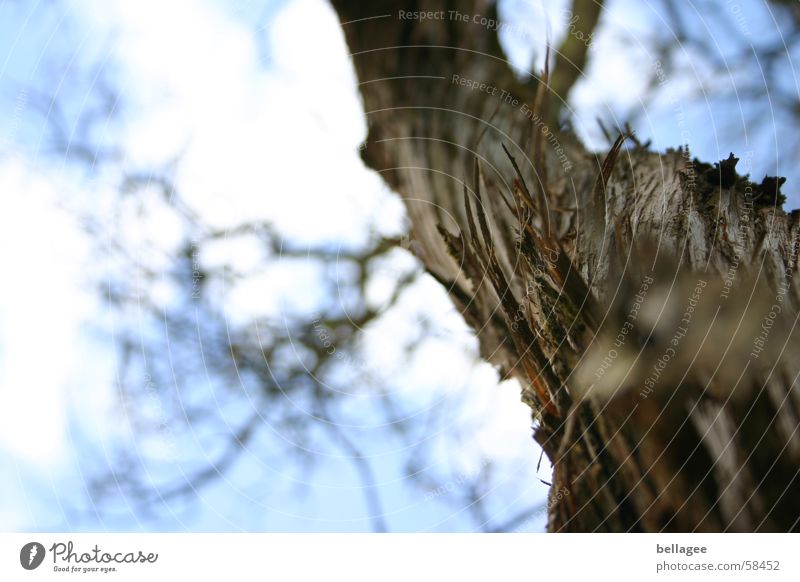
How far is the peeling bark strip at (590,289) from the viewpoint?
1.54 ft

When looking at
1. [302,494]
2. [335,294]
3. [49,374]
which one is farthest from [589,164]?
[49,374]

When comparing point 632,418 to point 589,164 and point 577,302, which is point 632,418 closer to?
point 577,302

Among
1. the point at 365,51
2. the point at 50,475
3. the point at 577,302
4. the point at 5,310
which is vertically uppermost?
the point at 365,51

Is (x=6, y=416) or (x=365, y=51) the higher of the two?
(x=365, y=51)

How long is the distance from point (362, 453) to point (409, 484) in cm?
5

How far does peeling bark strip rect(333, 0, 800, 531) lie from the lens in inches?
18.5

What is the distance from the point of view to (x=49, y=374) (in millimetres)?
517

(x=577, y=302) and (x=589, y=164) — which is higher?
(x=589, y=164)

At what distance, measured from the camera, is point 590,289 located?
18.8 inches

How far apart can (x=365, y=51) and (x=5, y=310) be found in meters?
0.38

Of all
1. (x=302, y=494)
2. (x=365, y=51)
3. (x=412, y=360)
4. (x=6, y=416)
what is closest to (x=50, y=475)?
(x=6, y=416)

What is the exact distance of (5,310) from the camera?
1.70 feet

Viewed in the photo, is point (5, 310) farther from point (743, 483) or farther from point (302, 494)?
point (743, 483)

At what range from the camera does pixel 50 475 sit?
Result: 1.69 feet
